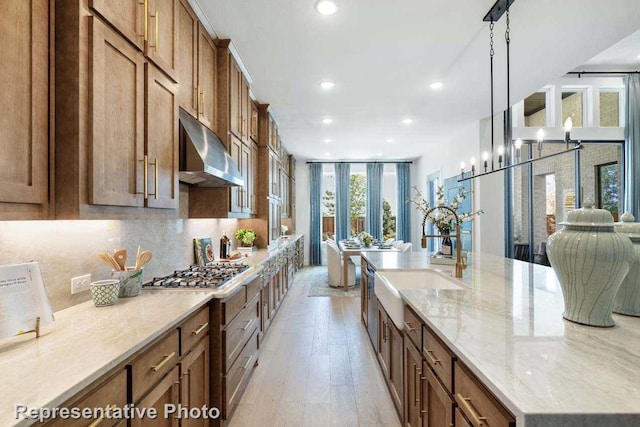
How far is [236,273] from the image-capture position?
242cm

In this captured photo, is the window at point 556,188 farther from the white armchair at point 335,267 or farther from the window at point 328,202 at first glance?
the window at point 328,202

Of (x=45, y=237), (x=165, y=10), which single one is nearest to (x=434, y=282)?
(x=45, y=237)

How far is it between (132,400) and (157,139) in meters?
1.29

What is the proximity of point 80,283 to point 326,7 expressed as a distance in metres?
2.40

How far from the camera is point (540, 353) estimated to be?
97 centimetres

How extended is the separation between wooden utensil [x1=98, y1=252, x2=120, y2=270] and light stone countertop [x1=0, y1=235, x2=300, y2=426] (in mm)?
181

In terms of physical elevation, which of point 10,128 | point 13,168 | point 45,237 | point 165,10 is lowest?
point 45,237

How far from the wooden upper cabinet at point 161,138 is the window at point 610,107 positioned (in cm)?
675

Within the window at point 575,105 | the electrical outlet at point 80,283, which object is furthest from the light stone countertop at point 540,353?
the window at point 575,105

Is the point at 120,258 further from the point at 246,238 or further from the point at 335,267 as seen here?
the point at 335,267

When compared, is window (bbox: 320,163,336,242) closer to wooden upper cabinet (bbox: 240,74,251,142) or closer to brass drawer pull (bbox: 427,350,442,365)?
wooden upper cabinet (bbox: 240,74,251,142)

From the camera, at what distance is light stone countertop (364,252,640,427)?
2.30 feet

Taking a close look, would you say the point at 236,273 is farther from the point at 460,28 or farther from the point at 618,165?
the point at 618,165

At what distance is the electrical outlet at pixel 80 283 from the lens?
1543 millimetres
